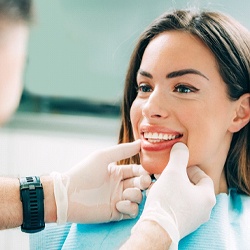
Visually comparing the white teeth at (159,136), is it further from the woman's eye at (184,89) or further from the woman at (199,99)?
the woman's eye at (184,89)

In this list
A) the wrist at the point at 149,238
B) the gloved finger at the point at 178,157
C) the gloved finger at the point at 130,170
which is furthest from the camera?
the gloved finger at the point at 130,170

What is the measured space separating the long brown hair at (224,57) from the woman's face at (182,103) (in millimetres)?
34

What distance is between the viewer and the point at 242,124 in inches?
67.0

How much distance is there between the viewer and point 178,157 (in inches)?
59.4

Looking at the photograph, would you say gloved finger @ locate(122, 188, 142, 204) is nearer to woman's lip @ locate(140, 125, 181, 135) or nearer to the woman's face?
the woman's face

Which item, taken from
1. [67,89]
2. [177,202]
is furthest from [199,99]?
[67,89]

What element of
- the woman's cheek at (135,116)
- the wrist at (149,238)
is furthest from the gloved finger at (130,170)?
the wrist at (149,238)

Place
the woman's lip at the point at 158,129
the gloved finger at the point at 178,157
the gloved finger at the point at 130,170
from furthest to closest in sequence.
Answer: the gloved finger at the point at 130,170, the woman's lip at the point at 158,129, the gloved finger at the point at 178,157

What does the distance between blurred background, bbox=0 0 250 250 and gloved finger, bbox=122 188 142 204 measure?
38.1 inches

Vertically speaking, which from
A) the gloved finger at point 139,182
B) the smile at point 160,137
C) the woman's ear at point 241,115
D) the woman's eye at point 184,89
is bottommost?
the gloved finger at point 139,182

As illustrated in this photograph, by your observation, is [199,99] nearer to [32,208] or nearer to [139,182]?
[139,182]

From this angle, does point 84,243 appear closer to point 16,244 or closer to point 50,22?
point 16,244

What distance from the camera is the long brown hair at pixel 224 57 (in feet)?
5.25

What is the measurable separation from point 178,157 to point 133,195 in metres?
0.22
